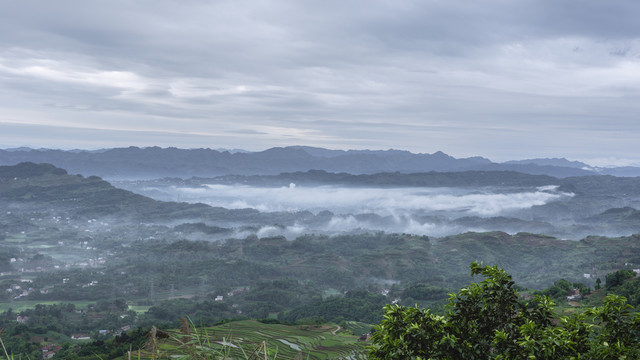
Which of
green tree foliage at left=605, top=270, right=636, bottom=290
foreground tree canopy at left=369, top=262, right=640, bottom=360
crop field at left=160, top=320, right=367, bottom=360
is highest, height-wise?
foreground tree canopy at left=369, top=262, right=640, bottom=360

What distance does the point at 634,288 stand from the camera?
3666 inches

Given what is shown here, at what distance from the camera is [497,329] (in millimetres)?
12773

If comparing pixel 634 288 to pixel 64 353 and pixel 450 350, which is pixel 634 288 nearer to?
pixel 450 350

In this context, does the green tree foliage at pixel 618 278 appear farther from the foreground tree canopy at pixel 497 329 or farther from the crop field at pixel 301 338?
the foreground tree canopy at pixel 497 329

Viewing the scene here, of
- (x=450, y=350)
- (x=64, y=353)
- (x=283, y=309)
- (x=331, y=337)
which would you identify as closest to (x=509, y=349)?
(x=450, y=350)

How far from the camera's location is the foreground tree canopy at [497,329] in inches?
434

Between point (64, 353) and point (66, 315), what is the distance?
90.3 m

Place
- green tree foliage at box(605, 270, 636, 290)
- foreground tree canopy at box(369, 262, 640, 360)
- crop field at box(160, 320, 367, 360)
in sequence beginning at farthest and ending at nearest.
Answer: green tree foliage at box(605, 270, 636, 290), crop field at box(160, 320, 367, 360), foreground tree canopy at box(369, 262, 640, 360)

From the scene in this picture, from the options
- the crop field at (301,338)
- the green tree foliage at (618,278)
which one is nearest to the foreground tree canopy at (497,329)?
the crop field at (301,338)

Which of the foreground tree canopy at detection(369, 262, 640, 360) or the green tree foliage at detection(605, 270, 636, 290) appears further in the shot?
the green tree foliage at detection(605, 270, 636, 290)

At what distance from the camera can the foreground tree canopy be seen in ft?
36.2

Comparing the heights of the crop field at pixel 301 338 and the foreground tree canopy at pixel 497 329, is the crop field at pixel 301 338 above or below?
below

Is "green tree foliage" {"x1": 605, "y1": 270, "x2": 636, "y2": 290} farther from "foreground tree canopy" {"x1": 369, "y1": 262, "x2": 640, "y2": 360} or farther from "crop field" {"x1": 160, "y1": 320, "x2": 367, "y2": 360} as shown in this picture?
"foreground tree canopy" {"x1": 369, "y1": 262, "x2": 640, "y2": 360}

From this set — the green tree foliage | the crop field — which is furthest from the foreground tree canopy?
the green tree foliage
